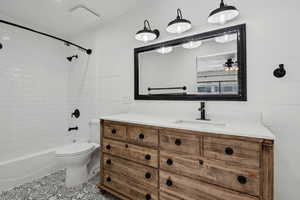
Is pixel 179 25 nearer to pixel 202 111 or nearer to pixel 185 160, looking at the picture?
pixel 202 111

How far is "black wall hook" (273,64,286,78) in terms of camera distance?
1189 mm

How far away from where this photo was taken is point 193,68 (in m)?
1.62

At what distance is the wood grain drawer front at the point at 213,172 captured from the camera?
0.93m

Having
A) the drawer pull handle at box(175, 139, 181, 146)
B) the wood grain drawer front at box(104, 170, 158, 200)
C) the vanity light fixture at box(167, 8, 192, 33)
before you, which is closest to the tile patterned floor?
the wood grain drawer front at box(104, 170, 158, 200)

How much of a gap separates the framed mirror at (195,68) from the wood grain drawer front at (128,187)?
981 millimetres

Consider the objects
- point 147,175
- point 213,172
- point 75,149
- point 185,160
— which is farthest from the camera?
point 75,149

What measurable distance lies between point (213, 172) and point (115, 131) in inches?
41.0

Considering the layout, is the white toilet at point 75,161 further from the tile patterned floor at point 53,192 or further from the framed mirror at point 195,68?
the framed mirror at point 195,68

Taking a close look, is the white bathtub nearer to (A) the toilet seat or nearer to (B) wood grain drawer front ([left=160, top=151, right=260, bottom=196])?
(A) the toilet seat

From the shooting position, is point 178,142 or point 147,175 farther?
point 147,175

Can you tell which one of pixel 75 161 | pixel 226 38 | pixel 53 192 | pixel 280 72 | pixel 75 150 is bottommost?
pixel 53 192

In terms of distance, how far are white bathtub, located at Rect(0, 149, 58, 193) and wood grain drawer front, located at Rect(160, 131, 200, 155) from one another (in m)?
2.23

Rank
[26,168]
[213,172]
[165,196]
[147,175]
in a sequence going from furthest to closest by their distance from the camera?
[26,168] < [147,175] < [165,196] < [213,172]

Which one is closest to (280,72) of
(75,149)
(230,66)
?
(230,66)
